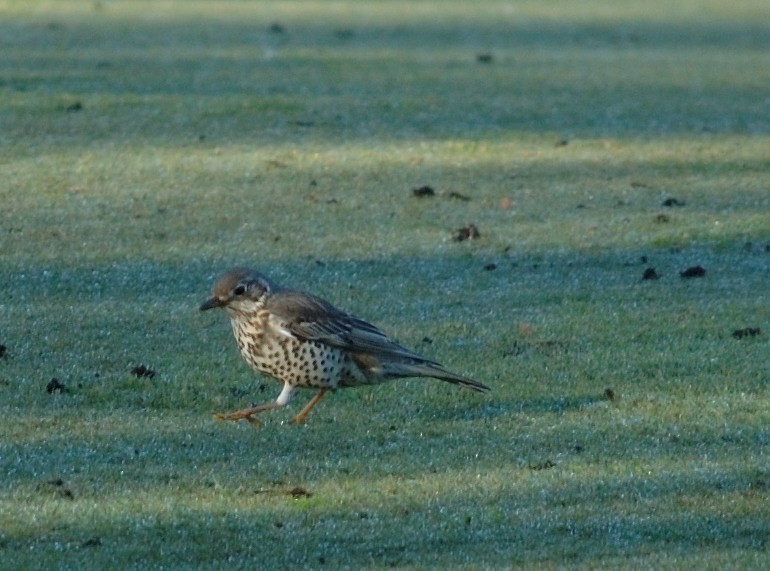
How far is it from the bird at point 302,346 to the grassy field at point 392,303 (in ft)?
0.58

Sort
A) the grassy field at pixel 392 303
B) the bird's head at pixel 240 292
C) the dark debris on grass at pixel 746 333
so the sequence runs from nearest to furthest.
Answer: the grassy field at pixel 392 303
the bird's head at pixel 240 292
the dark debris on grass at pixel 746 333

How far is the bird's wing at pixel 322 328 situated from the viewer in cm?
781

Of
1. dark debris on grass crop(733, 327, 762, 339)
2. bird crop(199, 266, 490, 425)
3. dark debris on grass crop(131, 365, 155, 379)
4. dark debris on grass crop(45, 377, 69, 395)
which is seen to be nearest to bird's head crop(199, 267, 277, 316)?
bird crop(199, 266, 490, 425)

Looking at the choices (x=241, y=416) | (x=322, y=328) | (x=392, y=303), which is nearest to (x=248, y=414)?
(x=241, y=416)

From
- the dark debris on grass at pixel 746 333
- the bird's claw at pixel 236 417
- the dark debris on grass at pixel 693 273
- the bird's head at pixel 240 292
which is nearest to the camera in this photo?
the bird's claw at pixel 236 417

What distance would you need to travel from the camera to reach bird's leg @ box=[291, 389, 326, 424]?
774cm

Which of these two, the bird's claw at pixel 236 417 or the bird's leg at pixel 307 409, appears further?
the bird's leg at pixel 307 409

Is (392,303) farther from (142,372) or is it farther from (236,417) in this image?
(236,417)

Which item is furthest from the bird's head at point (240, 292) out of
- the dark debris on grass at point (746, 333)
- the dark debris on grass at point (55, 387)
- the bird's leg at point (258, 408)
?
the dark debris on grass at point (746, 333)

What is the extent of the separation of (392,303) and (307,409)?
2.30 meters

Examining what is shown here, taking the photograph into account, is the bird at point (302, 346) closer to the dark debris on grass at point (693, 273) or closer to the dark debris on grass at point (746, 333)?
the dark debris on grass at point (746, 333)

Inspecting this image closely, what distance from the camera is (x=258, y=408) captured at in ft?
25.3

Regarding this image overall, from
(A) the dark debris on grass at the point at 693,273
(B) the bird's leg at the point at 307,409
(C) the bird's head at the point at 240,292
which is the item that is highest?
(C) the bird's head at the point at 240,292

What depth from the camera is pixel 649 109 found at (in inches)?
711
